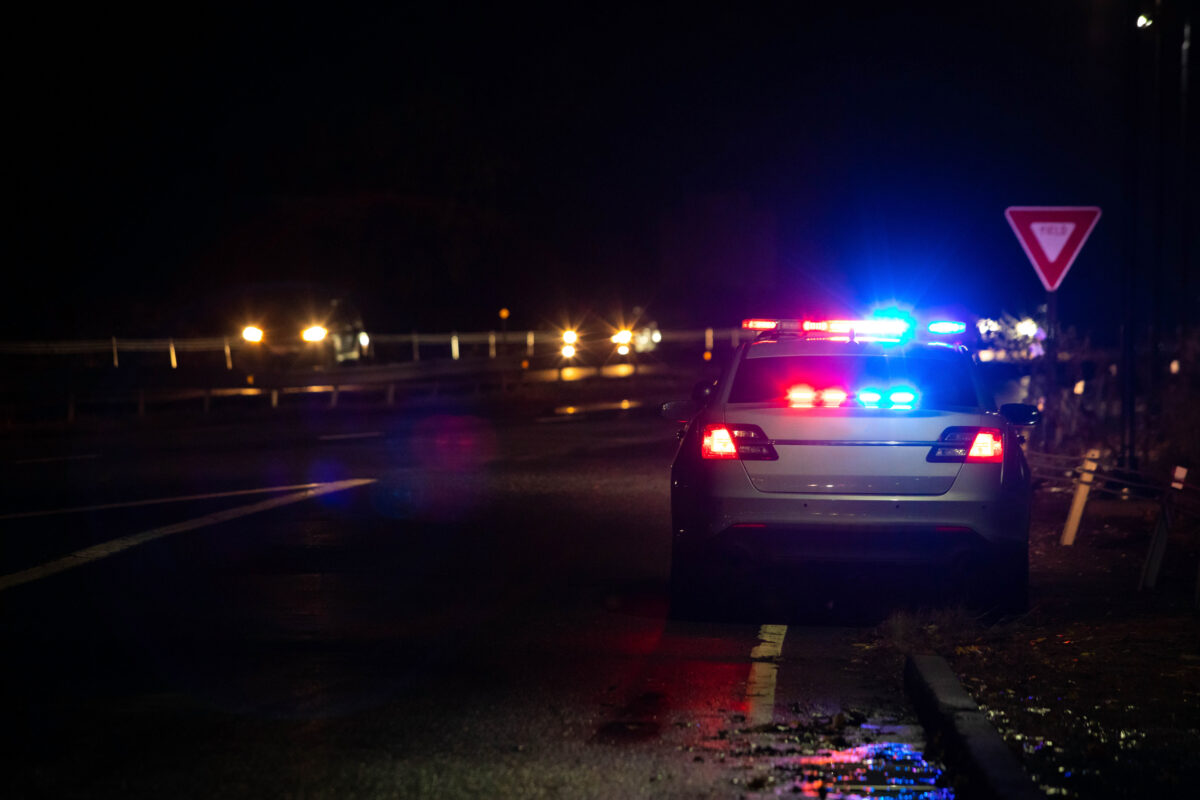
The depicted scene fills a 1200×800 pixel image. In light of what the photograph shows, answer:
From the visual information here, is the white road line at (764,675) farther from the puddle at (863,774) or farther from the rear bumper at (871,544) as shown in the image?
the puddle at (863,774)

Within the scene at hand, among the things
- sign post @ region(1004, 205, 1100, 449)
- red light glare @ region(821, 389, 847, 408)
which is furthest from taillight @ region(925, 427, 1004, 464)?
sign post @ region(1004, 205, 1100, 449)

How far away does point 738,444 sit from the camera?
852 cm

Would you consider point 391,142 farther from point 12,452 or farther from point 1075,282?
point 12,452

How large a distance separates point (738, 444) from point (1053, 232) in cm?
747

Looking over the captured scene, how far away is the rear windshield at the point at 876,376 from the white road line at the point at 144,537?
16.6 feet

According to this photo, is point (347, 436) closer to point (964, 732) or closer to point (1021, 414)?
point (1021, 414)

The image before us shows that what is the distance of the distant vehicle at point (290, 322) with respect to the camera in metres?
32.5

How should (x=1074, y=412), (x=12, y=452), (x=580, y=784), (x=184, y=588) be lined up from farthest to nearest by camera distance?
(x=12, y=452) < (x=1074, y=412) < (x=184, y=588) < (x=580, y=784)

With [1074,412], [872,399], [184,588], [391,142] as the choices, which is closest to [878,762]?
[872,399]

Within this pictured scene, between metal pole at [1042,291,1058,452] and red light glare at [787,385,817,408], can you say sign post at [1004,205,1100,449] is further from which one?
red light glare at [787,385,817,408]

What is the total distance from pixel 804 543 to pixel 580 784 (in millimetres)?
3265

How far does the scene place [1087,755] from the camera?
5621mm

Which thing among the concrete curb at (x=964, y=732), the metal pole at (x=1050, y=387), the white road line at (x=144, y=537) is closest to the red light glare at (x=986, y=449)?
the concrete curb at (x=964, y=732)

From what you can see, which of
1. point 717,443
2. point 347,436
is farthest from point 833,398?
point 347,436
